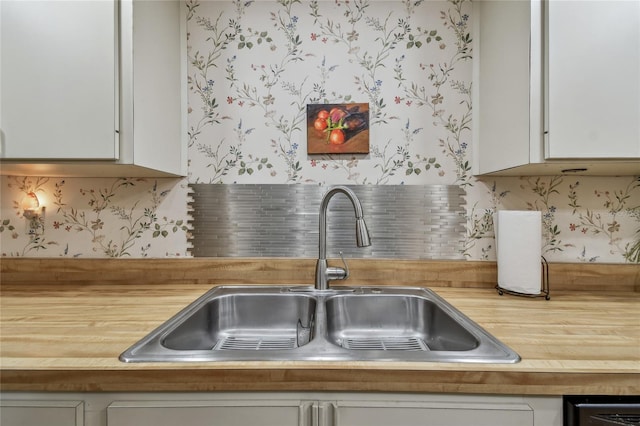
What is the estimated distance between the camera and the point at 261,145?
134cm

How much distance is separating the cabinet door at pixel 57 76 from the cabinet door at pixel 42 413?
685mm

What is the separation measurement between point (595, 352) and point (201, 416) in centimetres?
89

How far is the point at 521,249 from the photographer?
3.64ft

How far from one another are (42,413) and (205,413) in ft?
1.14

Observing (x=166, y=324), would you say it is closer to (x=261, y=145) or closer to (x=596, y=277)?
(x=261, y=145)

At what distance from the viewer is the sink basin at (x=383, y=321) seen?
110 cm

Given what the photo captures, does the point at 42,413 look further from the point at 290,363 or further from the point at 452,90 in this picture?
the point at 452,90

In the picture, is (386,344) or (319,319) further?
(386,344)

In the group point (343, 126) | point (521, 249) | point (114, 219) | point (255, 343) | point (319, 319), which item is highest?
point (343, 126)

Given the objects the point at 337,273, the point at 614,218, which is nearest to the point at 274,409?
the point at 337,273

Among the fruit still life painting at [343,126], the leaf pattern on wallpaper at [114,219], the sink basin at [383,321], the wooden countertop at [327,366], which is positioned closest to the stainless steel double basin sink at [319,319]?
the sink basin at [383,321]

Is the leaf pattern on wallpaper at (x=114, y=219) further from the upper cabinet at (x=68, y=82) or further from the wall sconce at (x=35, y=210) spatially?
the upper cabinet at (x=68, y=82)

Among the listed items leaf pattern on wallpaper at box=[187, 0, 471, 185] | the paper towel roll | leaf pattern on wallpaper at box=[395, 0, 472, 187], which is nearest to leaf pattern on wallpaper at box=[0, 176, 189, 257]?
leaf pattern on wallpaper at box=[187, 0, 471, 185]

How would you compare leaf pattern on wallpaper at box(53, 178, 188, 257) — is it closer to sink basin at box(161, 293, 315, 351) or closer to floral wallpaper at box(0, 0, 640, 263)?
floral wallpaper at box(0, 0, 640, 263)
